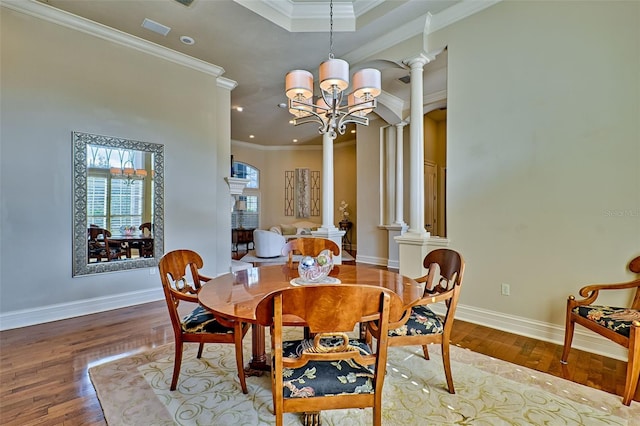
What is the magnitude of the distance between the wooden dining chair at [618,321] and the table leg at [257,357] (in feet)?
7.49

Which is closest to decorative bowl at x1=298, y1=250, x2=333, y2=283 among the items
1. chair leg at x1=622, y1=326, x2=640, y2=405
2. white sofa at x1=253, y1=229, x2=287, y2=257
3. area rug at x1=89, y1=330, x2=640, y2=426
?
area rug at x1=89, y1=330, x2=640, y2=426

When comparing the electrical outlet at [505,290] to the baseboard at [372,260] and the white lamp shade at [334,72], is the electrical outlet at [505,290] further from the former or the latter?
the baseboard at [372,260]

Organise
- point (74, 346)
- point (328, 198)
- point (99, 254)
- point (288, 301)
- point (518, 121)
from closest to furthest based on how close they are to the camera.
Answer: point (288, 301), point (74, 346), point (518, 121), point (99, 254), point (328, 198)

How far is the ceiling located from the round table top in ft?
9.31

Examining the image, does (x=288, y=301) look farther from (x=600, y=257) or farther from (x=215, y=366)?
(x=600, y=257)

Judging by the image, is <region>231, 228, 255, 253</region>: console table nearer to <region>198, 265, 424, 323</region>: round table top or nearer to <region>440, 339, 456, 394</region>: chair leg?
<region>198, 265, 424, 323</region>: round table top

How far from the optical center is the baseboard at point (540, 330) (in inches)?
95.4

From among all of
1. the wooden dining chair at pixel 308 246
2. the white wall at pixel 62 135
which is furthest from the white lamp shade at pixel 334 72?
the white wall at pixel 62 135

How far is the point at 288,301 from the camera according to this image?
113cm

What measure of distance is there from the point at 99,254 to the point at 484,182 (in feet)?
15.0

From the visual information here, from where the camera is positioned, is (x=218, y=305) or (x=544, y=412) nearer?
(x=218, y=305)

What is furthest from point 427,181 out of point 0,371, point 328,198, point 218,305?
point 0,371

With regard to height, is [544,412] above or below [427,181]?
below

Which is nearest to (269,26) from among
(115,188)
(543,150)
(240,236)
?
(115,188)
